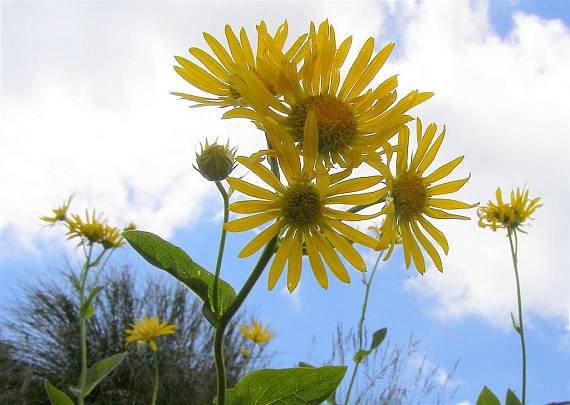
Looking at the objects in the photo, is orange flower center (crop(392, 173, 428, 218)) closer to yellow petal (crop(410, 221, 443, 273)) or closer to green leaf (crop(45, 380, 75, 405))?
yellow petal (crop(410, 221, 443, 273))

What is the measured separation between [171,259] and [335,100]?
0.52 metres

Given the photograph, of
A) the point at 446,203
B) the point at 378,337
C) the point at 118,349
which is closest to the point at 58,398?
the point at 446,203

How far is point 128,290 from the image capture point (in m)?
7.51

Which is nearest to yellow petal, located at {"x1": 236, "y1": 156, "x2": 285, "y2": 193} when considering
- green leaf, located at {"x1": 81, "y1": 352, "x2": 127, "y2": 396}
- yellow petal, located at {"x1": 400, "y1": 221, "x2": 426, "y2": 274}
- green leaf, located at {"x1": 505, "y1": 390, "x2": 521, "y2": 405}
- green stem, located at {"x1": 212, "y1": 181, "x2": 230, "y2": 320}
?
green stem, located at {"x1": 212, "y1": 181, "x2": 230, "y2": 320}

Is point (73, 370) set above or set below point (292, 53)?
above

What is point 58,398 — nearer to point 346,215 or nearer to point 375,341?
point 346,215

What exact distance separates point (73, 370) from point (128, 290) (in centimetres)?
131

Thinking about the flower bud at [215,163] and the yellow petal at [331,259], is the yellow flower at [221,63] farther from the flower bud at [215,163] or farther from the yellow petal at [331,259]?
the yellow petal at [331,259]

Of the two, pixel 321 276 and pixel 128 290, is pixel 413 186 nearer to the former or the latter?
pixel 321 276

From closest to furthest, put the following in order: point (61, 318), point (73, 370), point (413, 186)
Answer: point (413, 186)
point (73, 370)
point (61, 318)

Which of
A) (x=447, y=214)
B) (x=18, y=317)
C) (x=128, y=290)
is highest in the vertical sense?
(x=128, y=290)

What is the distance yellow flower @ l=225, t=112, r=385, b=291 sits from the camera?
114 cm

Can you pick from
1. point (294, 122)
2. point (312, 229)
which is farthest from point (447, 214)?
point (294, 122)

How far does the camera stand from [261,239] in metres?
1.15
